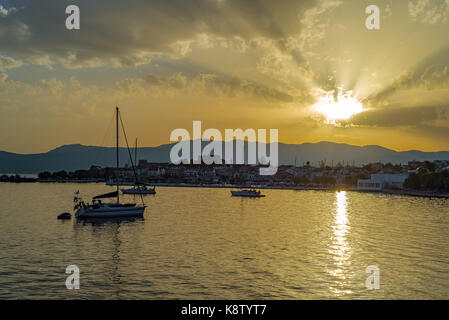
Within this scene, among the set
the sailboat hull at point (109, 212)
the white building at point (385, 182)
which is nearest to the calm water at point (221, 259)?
the sailboat hull at point (109, 212)

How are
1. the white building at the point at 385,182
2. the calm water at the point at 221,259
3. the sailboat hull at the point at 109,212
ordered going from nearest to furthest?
the calm water at the point at 221,259
the sailboat hull at the point at 109,212
the white building at the point at 385,182

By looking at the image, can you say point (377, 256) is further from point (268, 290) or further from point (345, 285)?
point (268, 290)

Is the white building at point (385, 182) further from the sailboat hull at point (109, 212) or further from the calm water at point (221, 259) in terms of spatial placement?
the sailboat hull at point (109, 212)

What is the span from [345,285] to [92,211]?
3692cm

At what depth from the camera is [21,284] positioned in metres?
19.6

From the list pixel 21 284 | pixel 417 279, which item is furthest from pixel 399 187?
pixel 21 284

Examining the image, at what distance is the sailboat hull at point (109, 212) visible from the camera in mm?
47719

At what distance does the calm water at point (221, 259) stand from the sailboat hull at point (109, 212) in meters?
3.52

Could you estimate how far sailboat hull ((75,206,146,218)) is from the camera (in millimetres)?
47719

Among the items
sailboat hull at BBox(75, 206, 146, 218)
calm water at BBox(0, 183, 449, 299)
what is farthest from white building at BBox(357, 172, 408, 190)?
sailboat hull at BBox(75, 206, 146, 218)

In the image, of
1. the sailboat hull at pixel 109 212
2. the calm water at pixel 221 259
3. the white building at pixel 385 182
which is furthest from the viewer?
the white building at pixel 385 182

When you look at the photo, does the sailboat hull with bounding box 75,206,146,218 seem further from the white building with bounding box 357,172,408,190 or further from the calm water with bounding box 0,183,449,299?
the white building with bounding box 357,172,408,190

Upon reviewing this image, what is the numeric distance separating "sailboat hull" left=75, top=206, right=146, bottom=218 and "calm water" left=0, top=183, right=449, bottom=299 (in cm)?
352
